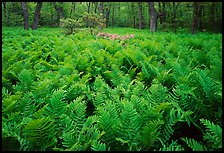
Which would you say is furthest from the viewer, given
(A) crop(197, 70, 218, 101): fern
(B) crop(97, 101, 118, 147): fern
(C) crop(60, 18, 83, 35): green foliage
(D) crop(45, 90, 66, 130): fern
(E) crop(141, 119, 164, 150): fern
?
(C) crop(60, 18, 83, 35): green foliage

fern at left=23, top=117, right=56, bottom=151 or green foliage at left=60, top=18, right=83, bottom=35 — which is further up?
green foliage at left=60, top=18, right=83, bottom=35

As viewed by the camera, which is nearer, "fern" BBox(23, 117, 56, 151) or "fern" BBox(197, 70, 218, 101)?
"fern" BBox(23, 117, 56, 151)

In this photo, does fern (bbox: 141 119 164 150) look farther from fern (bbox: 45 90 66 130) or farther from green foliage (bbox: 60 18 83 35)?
green foliage (bbox: 60 18 83 35)

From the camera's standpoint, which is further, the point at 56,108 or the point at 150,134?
the point at 56,108

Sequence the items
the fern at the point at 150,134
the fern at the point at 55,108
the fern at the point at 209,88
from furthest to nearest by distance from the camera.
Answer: the fern at the point at 209,88 → the fern at the point at 55,108 → the fern at the point at 150,134

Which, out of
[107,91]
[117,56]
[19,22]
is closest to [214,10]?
[117,56]

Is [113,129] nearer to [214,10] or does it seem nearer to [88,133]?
[88,133]

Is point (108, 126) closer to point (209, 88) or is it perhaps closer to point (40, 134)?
point (40, 134)

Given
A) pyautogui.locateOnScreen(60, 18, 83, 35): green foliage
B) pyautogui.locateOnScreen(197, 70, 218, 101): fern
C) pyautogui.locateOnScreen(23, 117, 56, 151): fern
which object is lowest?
pyautogui.locateOnScreen(23, 117, 56, 151): fern

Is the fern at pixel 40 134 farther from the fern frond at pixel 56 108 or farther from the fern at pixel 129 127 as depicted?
the fern at pixel 129 127

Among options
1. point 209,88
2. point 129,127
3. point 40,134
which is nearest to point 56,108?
point 40,134

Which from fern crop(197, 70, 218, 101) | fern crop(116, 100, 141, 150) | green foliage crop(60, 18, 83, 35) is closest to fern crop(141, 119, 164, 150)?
fern crop(116, 100, 141, 150)

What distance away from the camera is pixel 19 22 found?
1515 inches

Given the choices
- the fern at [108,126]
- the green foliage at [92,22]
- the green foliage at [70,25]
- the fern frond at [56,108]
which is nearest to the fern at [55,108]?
the fern frond at [56,108]
